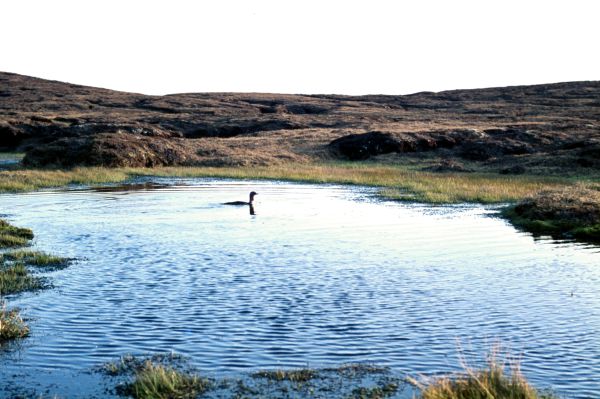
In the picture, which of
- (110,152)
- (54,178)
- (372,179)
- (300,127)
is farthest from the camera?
(300,127)

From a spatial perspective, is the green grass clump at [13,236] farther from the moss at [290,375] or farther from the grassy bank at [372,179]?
the grassy bank at [372,179]

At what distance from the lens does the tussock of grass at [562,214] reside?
29812 millimetres

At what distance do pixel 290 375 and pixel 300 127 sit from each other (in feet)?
324

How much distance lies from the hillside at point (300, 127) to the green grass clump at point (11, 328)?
4818cm

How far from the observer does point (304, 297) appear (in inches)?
725

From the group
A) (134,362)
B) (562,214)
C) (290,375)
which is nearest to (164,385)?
(134,362)

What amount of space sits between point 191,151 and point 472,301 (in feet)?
187

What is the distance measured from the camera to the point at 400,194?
44375mm

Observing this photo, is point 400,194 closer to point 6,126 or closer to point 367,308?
point 367,308

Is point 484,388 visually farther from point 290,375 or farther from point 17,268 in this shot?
point 17,268

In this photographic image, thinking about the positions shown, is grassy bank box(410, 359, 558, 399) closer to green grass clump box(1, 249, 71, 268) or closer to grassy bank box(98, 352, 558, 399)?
grassy bank box(98, 352, 558, 399)

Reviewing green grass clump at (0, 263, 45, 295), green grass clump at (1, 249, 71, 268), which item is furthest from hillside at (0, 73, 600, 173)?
green grass clump at (0, 263, 45, 295)

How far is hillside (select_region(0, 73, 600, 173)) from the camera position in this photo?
66.8 meters

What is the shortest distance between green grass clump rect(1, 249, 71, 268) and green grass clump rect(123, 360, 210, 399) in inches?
428
